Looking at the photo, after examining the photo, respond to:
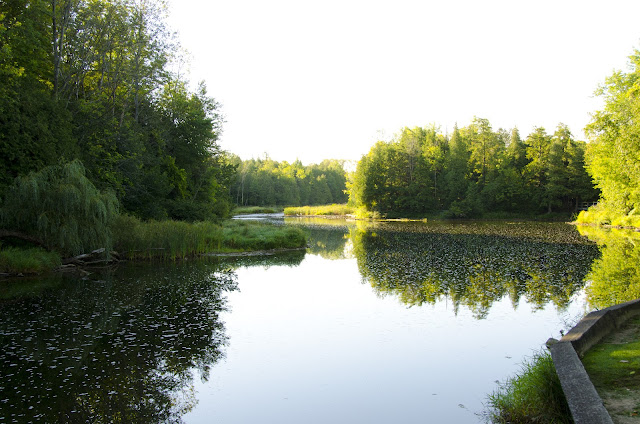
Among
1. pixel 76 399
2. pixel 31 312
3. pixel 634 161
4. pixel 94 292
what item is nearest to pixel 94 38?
pixel 94 292

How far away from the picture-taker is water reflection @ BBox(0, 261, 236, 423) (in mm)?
6250

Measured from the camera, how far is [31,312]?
11.2 metres

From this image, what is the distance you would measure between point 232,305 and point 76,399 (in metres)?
6.30

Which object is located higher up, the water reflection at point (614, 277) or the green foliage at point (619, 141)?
the green foliage at point (619, 141)

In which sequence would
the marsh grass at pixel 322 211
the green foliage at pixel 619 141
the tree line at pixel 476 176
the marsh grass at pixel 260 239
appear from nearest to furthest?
1. the marsh grass at pixel 260 239
2. the green foliage at pixel 619 141
3. the tree line at pixel 476 176
4. the marsh grass at pixel 322 211

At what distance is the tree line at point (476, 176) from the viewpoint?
200ft

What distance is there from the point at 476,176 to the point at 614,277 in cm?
5762

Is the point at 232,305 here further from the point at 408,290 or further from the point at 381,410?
the point at 381,410

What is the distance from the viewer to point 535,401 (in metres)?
5.34

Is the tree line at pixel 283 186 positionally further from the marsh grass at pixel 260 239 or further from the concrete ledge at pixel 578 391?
the concrete ledge at pixel 578 391

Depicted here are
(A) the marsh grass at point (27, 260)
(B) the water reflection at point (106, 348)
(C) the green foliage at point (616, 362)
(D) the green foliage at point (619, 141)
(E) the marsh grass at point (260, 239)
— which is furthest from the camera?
(D) the green foliage at point (619, 141)

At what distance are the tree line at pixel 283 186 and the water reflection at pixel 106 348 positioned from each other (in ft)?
242

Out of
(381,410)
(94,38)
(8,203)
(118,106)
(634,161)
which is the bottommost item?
(381,410)

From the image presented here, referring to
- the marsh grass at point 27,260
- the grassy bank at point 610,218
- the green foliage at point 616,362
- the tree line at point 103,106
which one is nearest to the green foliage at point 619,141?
the grassy bank at point 610,218
